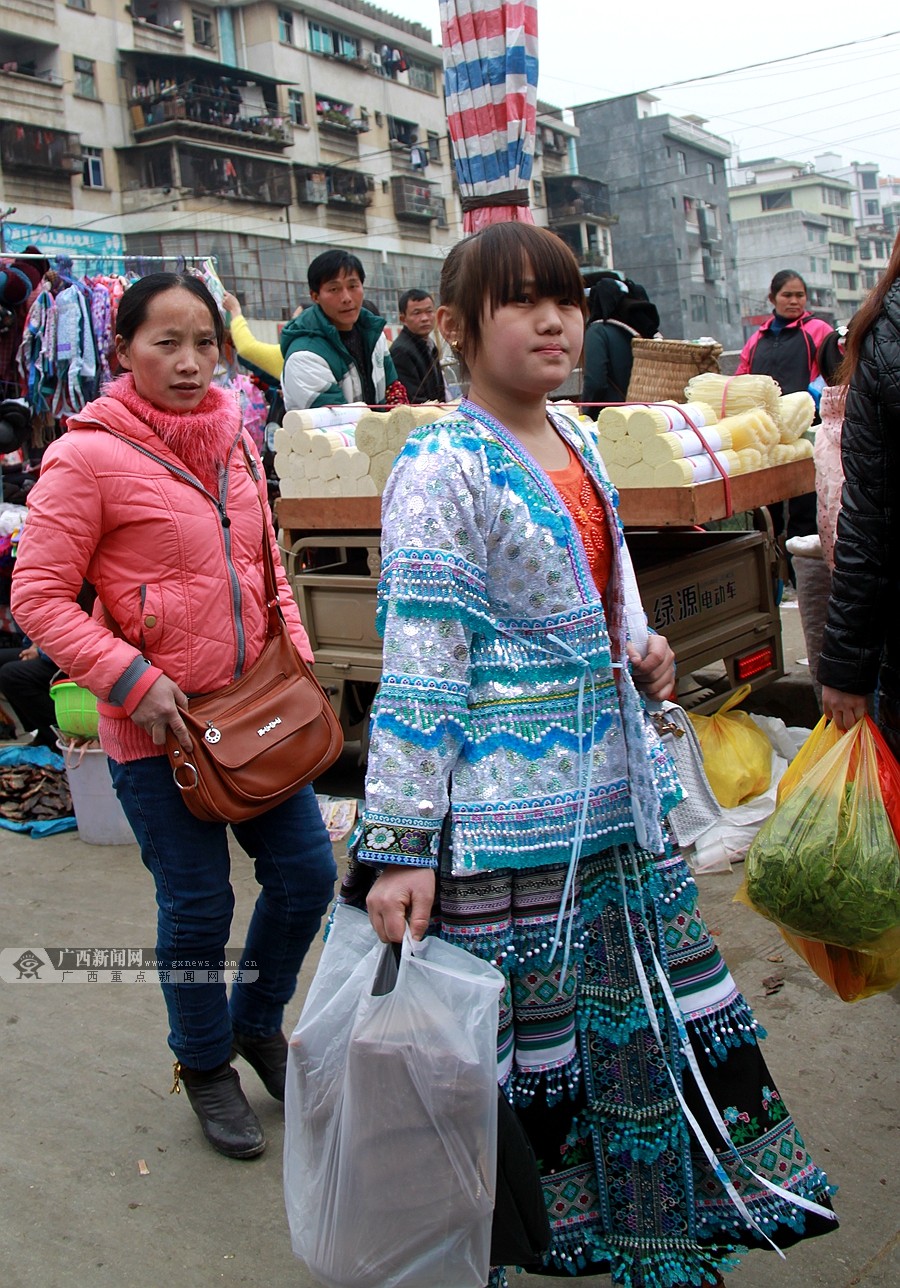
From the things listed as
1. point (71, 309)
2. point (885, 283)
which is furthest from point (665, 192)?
point (885, 283)

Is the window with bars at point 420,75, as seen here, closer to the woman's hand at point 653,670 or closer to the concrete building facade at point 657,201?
the concrete building facade at point 657,201

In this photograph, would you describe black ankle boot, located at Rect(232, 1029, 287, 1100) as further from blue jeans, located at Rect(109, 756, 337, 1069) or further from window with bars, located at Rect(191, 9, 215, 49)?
window with bars, located at Rect(191, 9, 215, 49)

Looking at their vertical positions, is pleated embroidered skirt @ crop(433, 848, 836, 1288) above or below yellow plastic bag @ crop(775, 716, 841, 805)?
below

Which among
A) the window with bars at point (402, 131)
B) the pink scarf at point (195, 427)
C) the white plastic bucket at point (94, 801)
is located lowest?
the white plastic bucket at point (94, 801)

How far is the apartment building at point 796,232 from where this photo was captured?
82.6 m

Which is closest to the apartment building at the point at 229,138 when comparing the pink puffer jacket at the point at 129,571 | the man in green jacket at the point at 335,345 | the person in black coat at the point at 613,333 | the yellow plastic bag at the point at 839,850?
the person in black coat at the point at 613,333

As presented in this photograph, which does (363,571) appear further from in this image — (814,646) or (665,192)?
(665,192)

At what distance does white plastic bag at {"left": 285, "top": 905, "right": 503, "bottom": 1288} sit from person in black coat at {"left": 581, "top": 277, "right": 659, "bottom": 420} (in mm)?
5304

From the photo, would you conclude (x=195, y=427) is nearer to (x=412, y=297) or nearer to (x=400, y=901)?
(x=400, y=901)

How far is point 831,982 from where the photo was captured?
2.43 meters

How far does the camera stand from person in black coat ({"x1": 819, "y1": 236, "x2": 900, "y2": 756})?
6.90 ft

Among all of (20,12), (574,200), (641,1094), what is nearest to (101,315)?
(641,1094)

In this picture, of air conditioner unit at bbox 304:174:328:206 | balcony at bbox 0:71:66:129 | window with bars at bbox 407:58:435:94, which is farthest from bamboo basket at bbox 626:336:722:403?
window with bars at bbox 407:58:435:94

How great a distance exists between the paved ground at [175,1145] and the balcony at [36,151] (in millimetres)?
37531
